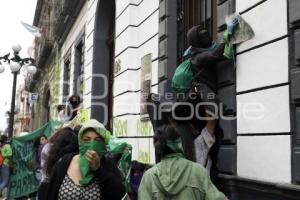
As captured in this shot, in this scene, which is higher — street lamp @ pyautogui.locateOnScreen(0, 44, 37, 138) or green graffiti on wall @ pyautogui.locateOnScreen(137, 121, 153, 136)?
street lamp @ pyautogui.locateOnScreen(0, 44, 37, 138)

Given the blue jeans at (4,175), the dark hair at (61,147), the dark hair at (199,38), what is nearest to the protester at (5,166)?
the blue jeans at (4,175)

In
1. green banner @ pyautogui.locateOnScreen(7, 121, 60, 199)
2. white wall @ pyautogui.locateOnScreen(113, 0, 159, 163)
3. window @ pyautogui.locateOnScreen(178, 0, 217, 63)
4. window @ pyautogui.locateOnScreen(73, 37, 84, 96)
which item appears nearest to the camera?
window @ pyautogui.locateOnScreen(178, 0, 217, 63)

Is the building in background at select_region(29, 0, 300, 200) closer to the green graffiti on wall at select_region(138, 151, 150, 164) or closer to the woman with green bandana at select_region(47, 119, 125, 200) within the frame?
the green graffiti on wall at select_region(138, 151, 150, 164)

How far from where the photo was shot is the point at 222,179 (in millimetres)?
5875

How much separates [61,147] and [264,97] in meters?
2.36

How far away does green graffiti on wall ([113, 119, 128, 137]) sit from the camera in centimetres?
1027

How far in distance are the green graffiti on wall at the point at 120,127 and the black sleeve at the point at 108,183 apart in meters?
6.29

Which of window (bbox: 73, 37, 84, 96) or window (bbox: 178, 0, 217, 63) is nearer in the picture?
window (bbox: 178, 0, 217, 63)

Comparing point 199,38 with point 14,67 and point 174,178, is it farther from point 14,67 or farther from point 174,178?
point 14,67

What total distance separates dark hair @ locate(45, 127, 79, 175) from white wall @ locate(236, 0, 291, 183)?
2099 mm

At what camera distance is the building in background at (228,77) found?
4.94m

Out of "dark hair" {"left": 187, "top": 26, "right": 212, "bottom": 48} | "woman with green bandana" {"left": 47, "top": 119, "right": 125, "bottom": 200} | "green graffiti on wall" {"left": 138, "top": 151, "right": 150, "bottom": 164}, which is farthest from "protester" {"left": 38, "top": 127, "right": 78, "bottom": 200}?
"green graffiti on wall" {"left": 138, "top": 151, "right": 150, "bottom": 164}

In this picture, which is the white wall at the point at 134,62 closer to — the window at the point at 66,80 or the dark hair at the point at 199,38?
the dark hair at the point at 199,38

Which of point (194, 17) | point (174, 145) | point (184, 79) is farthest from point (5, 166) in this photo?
point (174, 145)
